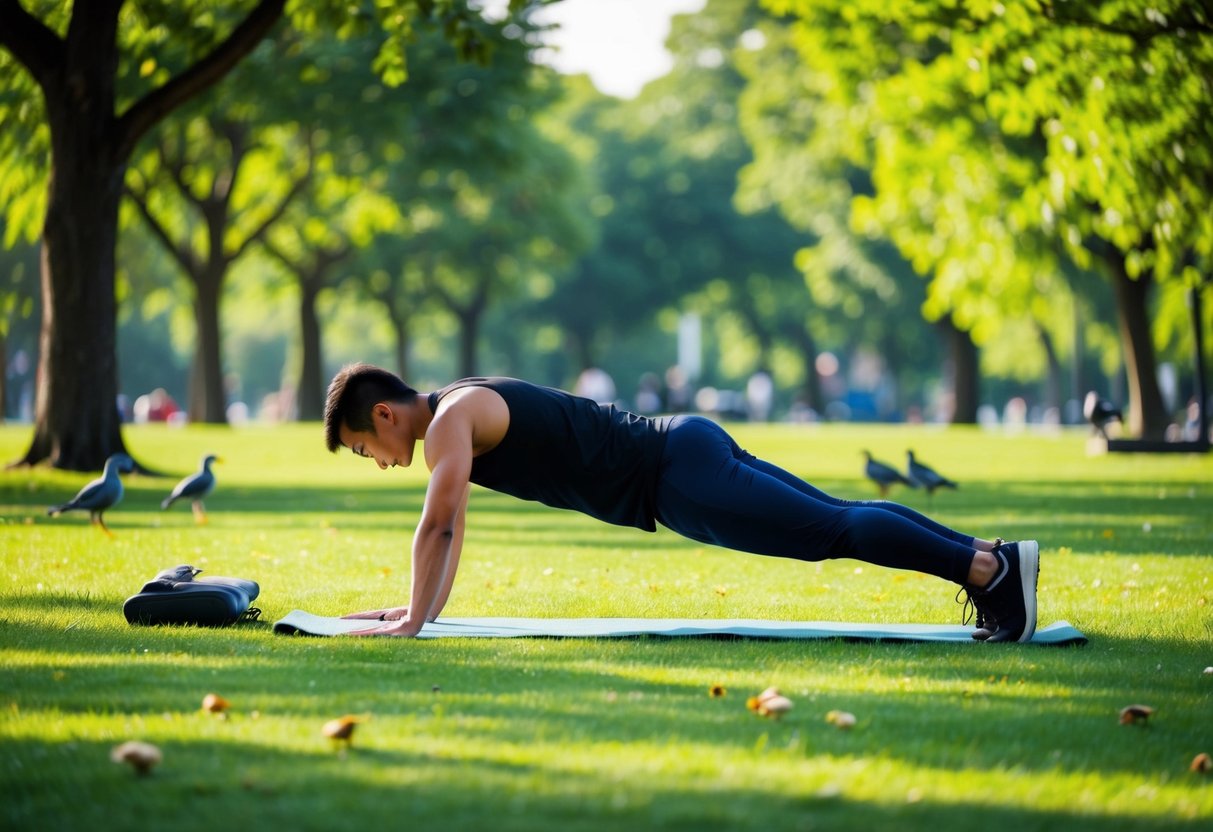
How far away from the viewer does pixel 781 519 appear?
242 inches

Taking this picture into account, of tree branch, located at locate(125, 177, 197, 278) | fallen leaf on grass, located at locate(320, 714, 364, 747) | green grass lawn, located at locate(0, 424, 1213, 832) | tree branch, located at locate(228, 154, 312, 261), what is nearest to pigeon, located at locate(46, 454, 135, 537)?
green grass lawn, located at locate(0, 424, 1213, 832)

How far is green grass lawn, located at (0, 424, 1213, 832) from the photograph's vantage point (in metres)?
3.64

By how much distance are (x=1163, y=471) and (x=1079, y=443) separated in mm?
11591

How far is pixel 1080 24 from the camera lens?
45.9 ft

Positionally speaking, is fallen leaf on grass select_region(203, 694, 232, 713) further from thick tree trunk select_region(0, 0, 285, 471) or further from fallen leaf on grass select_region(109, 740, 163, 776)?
thick tree trunk select_region(0, 0, 285, 471)

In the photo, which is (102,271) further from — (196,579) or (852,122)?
(852,122)

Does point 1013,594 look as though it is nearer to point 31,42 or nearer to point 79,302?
point 79,302

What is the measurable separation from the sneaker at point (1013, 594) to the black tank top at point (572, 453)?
1435 millimetres

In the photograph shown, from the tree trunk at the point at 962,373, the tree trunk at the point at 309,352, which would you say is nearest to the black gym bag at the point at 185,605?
the tree trunk at the point at 309,352

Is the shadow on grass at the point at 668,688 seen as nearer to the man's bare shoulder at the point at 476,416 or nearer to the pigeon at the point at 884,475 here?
the man's bare shoulder at the point at 476,416

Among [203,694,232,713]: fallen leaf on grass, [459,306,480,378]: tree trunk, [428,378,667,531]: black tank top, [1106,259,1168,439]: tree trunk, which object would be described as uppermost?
[459,306,480,378]: tree trunk

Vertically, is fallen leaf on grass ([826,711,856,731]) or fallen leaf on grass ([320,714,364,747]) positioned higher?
fallen leaf on grass ([320,714,364,747])

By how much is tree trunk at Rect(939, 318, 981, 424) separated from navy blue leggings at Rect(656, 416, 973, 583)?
37.1 m

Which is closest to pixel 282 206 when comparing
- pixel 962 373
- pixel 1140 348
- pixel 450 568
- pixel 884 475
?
pixel 1140 348
